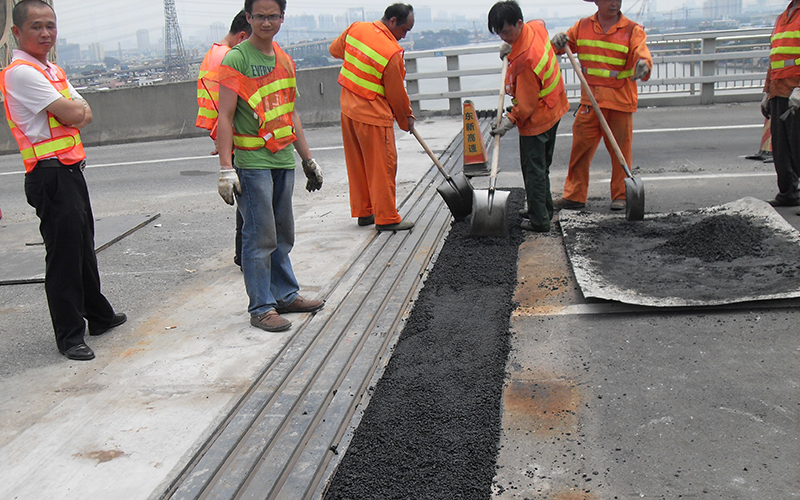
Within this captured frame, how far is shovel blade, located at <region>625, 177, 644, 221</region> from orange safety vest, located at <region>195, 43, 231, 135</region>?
320cm

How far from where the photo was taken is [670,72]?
1259cm

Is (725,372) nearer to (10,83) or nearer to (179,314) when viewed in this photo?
(179,314)

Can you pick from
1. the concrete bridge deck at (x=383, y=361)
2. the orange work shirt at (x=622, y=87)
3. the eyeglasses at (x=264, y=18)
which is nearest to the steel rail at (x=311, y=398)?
the concrete bridge deck at (x=383, y=361)

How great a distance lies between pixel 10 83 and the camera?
3.61 meters

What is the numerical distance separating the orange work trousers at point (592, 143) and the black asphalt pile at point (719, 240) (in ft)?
3.36

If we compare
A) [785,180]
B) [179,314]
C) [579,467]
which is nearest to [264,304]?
[179,314]

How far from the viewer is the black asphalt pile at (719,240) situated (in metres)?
4.59

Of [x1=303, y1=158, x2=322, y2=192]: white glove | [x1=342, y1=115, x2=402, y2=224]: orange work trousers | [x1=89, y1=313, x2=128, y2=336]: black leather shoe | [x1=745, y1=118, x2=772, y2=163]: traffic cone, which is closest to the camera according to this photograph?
[x1=89, y1=313, x2=128, y2=336]: black leather shoe

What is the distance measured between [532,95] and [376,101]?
4.08ft

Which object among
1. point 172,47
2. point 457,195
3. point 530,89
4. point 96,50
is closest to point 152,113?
point 172,47

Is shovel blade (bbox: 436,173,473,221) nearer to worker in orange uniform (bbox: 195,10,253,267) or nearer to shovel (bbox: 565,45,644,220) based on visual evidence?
shovel (bbox: 565,45,644,220)

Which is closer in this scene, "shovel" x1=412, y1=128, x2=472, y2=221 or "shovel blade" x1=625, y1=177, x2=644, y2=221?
"shovel blade" x1=625, y1=177, x2=644, y2=221

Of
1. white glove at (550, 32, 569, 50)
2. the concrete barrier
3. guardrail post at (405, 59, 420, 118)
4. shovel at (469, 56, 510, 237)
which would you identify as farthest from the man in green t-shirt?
the concrete barrier

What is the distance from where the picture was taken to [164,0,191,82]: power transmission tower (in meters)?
11.2
